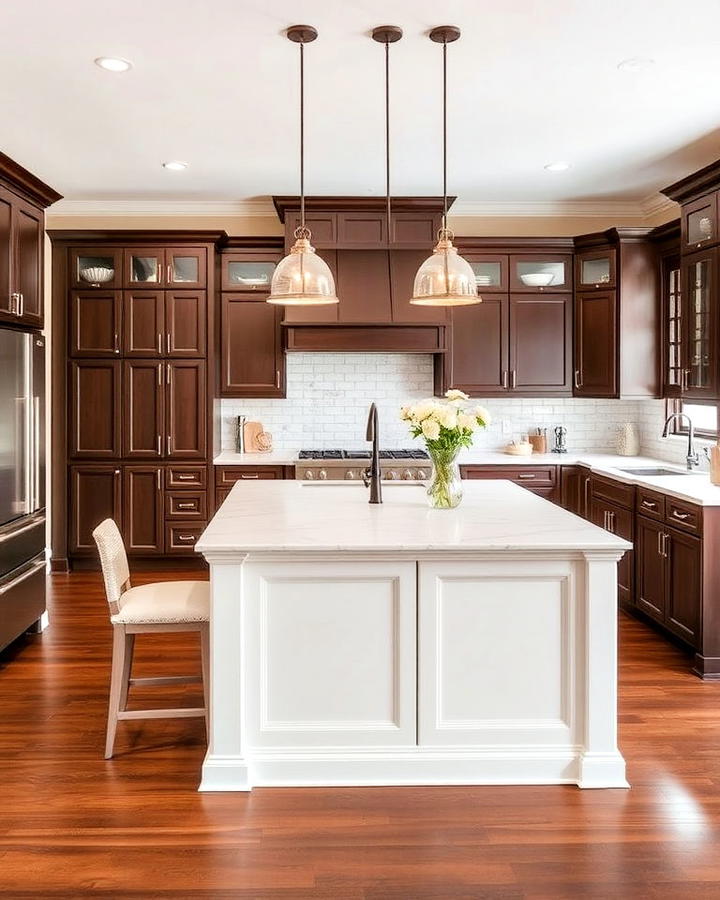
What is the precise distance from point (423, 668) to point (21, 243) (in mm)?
3173

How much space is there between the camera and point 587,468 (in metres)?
5.98

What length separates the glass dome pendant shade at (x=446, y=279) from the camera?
3.41m

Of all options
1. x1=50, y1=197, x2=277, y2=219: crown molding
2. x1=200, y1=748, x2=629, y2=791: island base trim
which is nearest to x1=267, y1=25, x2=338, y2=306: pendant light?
x1=200, y1=748, x2=629, y2=791: island base trim

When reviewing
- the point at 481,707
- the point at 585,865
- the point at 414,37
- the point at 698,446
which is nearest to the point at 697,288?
the point at 698,446

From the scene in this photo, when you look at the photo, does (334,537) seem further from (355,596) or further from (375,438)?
(375,438)

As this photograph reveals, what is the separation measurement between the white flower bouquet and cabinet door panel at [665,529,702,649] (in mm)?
1431

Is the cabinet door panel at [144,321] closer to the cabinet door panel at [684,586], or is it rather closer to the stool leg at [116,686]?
the stool leg at [116,686]

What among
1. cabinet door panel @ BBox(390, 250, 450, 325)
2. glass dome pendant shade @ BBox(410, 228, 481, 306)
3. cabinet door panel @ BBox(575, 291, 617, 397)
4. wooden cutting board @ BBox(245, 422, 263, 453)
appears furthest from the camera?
wooden cutting board @ BBox(245, 422, 263, 453)

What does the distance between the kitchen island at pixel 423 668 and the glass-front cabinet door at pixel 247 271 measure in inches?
151

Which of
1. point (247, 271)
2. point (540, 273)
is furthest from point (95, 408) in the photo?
point (540, 273)

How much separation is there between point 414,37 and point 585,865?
319 centimetres

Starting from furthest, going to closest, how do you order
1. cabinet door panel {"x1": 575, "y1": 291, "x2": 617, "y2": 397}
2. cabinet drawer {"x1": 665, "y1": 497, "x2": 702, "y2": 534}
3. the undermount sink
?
1. cabinet door panel {"x1": 575, "y1": 291, "x2": 617, "y2": 397}
2. the undermount sink
3. cabinet drawer {"x1": 665, "y1": 497, "x2": 702, "y2": 534}

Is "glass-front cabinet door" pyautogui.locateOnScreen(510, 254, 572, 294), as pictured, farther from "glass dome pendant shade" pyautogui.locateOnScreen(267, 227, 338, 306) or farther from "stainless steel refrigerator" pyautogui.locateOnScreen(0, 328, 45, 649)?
"stainless steel refrigerator" pyautogui.locateOnScreen(0, 328, 45, 649)

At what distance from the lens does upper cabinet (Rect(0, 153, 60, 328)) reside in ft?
14.1
